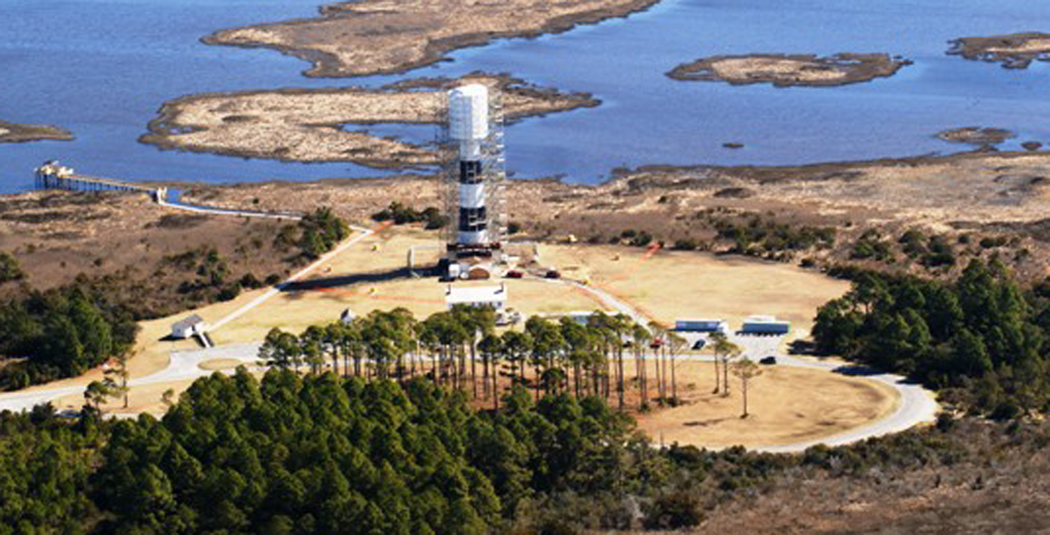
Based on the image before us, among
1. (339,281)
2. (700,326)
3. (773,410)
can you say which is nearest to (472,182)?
A: (339,281)

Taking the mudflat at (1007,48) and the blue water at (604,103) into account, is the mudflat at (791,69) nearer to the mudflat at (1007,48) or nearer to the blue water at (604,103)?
the blue water at (604,103)

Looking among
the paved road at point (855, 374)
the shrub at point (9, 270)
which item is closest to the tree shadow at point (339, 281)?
the paved road at point (855, 374)

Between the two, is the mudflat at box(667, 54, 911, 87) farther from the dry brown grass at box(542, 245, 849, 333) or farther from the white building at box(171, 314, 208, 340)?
the white building at box(171, 314, 208, 340)

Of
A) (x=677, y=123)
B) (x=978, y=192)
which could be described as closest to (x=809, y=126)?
(x=677, y=123)

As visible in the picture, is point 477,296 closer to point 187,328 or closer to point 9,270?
point 187,328

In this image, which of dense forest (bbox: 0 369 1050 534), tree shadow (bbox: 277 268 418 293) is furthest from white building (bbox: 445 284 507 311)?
dense forest (bbox: 0 369 1050 534)
